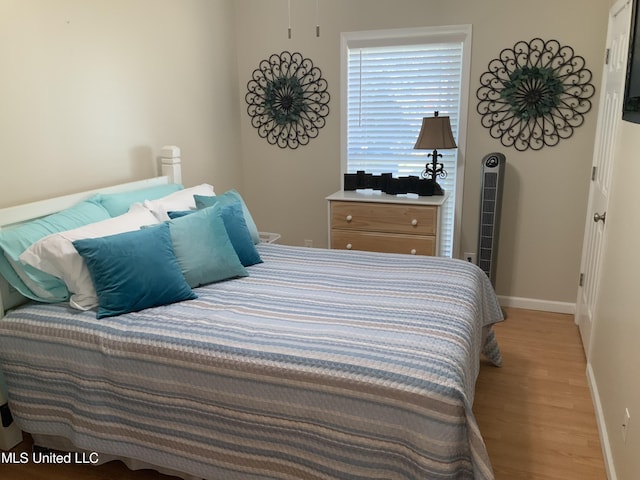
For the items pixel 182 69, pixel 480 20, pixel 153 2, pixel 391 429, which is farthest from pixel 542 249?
pixel 153 2

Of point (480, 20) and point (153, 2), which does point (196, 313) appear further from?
point (480, 20)

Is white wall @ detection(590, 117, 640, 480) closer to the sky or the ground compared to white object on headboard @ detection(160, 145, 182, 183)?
closer to the ground

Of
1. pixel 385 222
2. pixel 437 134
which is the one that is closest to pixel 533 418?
pixel 385 222

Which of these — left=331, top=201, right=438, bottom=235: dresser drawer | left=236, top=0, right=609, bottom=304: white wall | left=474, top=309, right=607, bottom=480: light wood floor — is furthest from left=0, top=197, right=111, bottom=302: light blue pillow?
left=236, top=0, right=609, bottom=304: white wall

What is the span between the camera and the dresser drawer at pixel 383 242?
3.62 m

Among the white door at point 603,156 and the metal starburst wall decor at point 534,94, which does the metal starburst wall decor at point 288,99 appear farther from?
the white door at point 603,156

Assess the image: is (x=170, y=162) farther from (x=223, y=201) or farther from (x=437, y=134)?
(x=437, y=134)

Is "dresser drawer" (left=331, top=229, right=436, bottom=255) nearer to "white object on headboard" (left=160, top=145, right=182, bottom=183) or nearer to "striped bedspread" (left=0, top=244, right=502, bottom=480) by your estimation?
"striped bedspread" (left=0, top=244, right=502, bottom=480)

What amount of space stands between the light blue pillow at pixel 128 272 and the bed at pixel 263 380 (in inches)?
2.6

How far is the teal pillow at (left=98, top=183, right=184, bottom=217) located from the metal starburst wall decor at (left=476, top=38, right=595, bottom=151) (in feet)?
7.90

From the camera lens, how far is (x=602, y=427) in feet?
7.77

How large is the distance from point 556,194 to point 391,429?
8.92 ft

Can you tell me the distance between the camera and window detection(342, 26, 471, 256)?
3.80 metres

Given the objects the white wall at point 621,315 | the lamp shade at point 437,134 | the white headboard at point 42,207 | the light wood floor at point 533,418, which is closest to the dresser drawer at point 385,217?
the lamp shade at point 437,134
